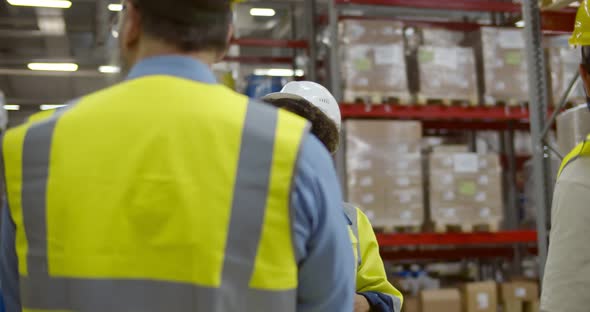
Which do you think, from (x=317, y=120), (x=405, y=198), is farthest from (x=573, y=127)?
(x=317, y=120)

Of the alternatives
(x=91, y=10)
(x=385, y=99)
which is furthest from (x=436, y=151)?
(x=91, y=10)

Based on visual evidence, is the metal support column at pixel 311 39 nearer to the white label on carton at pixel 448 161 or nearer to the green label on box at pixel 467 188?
the white label on carton at pixel 448 161

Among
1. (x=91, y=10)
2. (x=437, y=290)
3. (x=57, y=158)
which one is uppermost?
(x=91, y=10)

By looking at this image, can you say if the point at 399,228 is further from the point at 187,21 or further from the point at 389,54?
the point at 187,21

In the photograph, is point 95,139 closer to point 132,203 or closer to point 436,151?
point 132,203

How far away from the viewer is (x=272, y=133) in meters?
1.34

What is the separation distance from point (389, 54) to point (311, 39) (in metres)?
1.57

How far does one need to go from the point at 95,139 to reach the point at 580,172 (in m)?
1.36

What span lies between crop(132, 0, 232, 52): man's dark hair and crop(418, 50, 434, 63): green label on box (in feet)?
20.3

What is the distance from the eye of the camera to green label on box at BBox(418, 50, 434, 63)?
295 inches

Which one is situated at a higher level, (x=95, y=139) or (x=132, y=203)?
(x=95, y=139)

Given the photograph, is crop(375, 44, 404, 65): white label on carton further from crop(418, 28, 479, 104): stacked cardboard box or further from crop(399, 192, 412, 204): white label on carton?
crop(399, 192, 412, 204): white label on carton

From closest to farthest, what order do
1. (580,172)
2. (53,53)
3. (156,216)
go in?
(156,216) < (580,172) < (53,53)

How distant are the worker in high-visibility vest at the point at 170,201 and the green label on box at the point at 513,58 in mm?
6772
